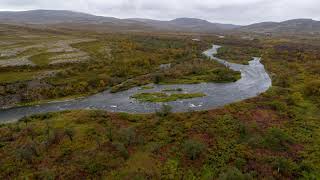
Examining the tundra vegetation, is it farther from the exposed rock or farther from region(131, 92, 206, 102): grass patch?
the exposed rock

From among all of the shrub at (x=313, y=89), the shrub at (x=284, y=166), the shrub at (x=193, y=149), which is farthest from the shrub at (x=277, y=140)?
the shrub at (x=313, y=89)

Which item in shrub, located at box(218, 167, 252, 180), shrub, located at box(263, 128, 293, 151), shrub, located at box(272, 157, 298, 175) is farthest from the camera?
shrub, located at box(263, 128, 293, 151)

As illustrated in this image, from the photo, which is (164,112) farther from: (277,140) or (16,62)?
(16,62)

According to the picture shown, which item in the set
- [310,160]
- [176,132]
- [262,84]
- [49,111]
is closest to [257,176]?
[310,160]

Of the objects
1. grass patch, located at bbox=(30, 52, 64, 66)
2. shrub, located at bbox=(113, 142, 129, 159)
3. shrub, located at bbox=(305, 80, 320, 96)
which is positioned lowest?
grass patch, located at bbox=(30, 52, 64, 66)

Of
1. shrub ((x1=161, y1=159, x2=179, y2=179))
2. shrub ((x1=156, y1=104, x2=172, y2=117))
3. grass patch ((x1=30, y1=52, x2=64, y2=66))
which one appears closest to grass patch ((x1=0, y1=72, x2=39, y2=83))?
grass patch ((x1=30, y1=52, x2=64, y2=66))

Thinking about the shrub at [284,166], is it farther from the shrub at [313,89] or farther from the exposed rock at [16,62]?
the exposed rock at [16,62]

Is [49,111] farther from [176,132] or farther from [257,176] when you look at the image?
[257,176]
